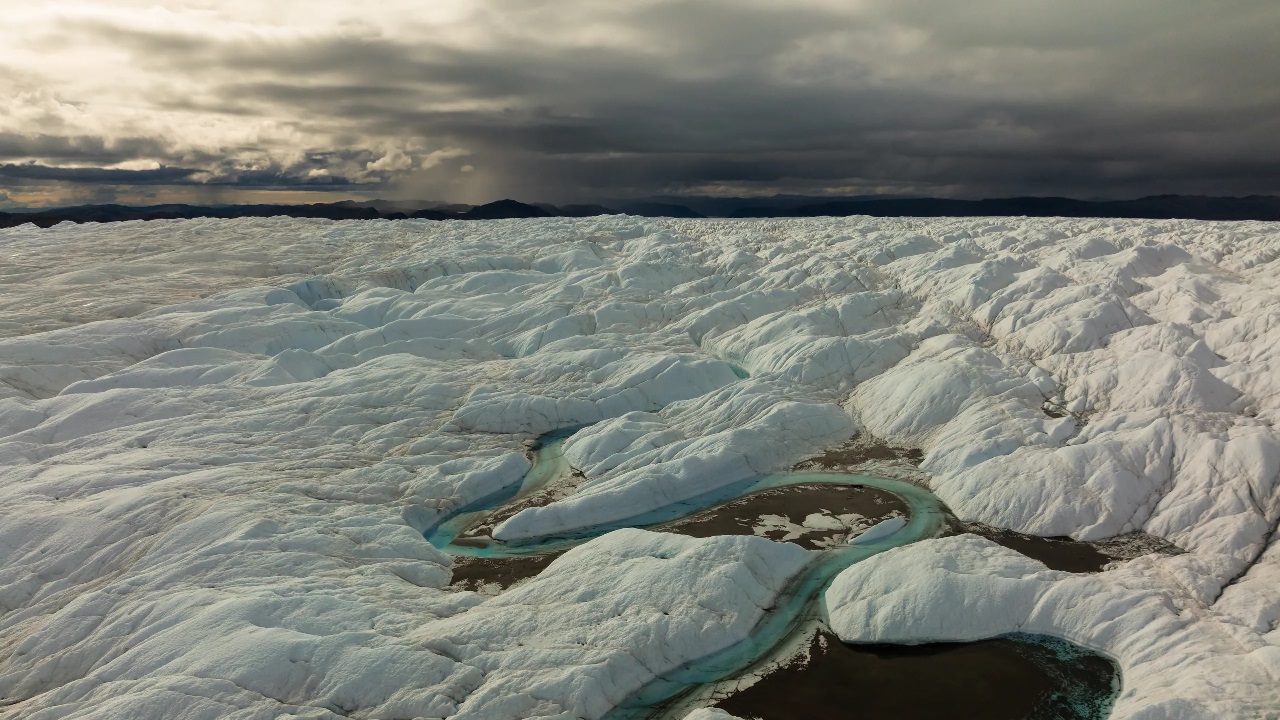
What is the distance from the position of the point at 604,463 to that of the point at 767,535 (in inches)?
490

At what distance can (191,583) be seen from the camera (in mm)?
30797

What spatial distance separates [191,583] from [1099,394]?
51.5 metres

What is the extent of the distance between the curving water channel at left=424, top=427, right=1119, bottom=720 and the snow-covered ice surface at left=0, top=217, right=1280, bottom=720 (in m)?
0.81

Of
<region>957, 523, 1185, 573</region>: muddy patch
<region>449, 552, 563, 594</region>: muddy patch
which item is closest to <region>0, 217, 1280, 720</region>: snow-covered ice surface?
<region>957, 523, 1185, 573</region>: muddy patch

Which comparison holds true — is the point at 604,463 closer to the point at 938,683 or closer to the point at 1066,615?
the point at 938,683

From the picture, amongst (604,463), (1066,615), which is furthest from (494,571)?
(1066,615)

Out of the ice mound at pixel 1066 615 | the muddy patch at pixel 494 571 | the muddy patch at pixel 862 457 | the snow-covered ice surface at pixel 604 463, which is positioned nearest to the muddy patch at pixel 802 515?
the snow-covered ice surface at pixel 604 463

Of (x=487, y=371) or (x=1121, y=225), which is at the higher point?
(x=1121, y=225)

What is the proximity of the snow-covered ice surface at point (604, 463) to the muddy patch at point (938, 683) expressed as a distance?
877 mm

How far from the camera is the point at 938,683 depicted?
83.2 ft

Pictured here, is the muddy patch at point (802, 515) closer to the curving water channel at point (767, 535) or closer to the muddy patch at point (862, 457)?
the curving water channel at point (767, 535)

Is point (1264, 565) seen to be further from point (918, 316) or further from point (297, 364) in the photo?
point (297, 364)

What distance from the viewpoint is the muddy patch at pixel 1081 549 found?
32.1 metres

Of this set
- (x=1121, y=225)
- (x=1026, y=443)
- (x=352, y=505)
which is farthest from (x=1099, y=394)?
(x=1121, y=225)
